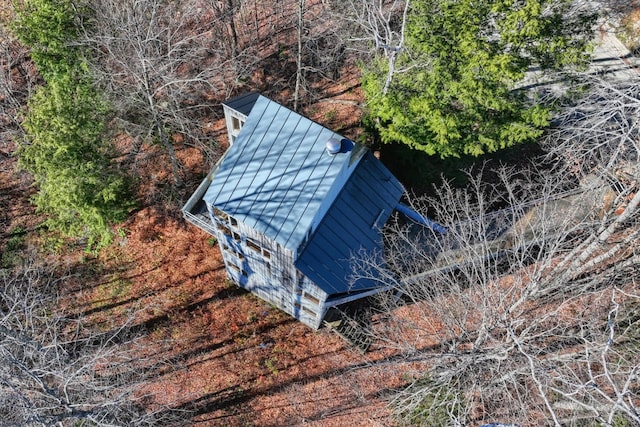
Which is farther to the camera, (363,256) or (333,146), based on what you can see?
(363,256)

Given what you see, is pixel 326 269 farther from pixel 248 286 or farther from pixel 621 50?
pixel 621 50

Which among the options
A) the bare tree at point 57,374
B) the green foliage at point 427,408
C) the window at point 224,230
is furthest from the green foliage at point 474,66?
the bare tree at point 57,374

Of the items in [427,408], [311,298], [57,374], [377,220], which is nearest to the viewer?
[57,374]

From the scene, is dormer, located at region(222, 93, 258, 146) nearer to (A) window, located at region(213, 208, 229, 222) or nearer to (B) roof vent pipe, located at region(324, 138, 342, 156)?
(A) window, located at region(213, 208, 229, 222)

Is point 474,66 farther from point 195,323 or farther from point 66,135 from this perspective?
point 195,323

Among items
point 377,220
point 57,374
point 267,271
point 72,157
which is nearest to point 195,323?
point 267,271

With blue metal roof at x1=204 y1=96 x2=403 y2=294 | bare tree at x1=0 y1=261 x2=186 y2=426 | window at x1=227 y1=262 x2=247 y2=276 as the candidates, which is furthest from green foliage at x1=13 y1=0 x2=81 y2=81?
window at x1=227 y1=262 x2=247 y2=276
